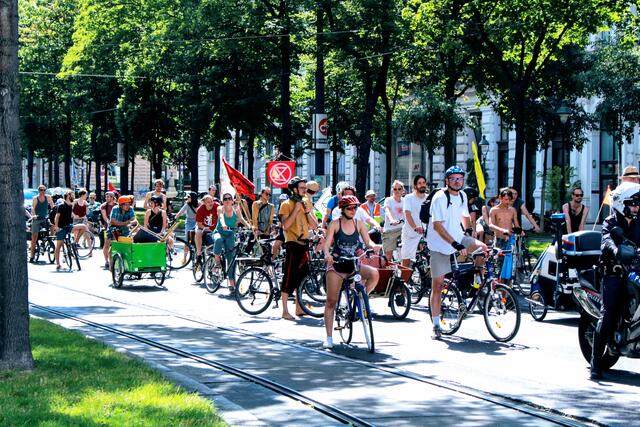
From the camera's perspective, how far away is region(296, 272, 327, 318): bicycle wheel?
50.6 feet

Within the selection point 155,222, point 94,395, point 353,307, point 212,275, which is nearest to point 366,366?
point 353,307

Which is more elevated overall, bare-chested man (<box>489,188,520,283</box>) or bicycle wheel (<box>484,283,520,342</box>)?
bare-chested man (<box>489,188,520,283</box>)

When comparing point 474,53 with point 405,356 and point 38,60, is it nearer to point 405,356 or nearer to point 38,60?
point 405,356

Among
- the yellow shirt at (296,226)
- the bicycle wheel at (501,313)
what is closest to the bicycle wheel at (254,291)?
the yellow shirt at (296,226)

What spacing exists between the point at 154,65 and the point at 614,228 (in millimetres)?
36349

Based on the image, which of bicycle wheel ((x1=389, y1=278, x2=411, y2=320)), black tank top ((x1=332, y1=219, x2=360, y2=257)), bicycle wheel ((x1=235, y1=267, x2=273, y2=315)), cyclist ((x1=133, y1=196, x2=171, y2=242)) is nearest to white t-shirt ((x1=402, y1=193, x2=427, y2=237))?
bicycle wheel ((x1=389, y1=278, x2=411, y2=320))

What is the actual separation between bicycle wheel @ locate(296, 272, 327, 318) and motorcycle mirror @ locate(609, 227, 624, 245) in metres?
6.35

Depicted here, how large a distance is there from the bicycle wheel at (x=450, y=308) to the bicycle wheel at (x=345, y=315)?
1288 mm

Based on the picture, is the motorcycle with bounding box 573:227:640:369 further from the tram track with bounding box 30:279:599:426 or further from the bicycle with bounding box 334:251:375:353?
the bicycle with bounding box 334:251:375:353

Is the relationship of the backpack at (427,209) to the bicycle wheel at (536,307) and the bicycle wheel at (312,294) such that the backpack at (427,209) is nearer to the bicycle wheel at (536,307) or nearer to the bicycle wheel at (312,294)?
the bicycle wheel at (536,307)

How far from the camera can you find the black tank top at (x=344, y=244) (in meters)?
12.1

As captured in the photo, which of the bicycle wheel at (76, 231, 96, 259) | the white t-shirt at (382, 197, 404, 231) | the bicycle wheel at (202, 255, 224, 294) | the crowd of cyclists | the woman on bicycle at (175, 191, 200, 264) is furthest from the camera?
the bicycle wheel at (76, 231, 96, 259)

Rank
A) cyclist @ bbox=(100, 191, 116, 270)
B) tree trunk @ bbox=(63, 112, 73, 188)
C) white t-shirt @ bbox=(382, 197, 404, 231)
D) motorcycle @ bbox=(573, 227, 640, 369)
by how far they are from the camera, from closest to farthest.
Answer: motorcycle @ bbox=(573, 227, 640, 369) < white t-shirt @ bbox=(382, 197, 404, 231) < cyclist @ bbox=(100, 191, 116, 270) < tree trunk @ bbox=(63, 112, 73, 188)

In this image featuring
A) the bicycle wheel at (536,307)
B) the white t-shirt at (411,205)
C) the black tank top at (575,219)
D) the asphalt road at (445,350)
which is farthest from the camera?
the black tank top at (575,219)
